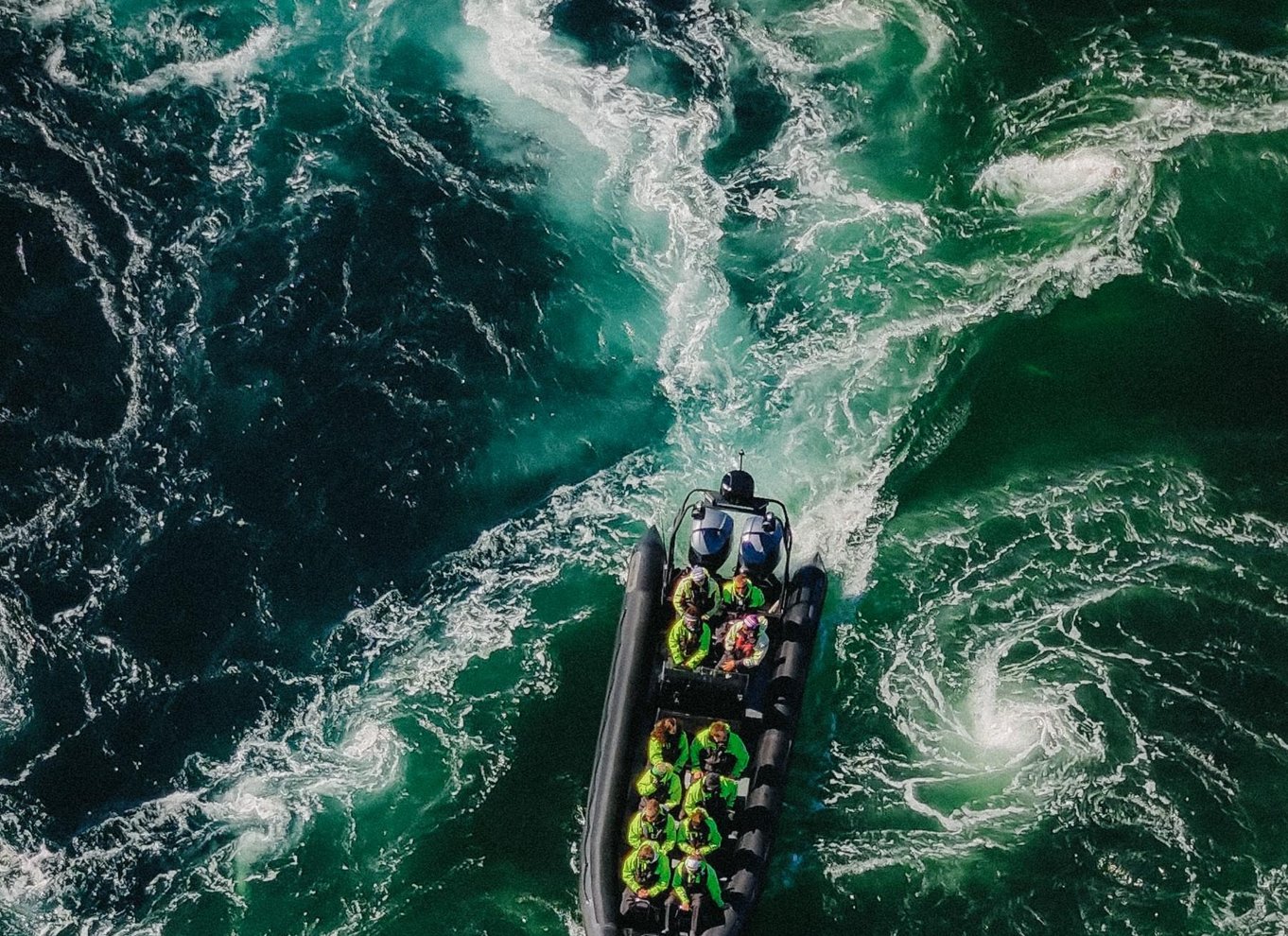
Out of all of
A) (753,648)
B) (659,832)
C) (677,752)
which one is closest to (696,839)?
(659,832)

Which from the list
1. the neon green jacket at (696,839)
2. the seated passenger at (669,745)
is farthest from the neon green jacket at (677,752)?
the neon green jacket at (696,839)

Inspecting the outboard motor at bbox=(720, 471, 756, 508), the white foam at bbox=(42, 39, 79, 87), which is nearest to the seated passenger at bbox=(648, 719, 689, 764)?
the outboard motor at bbox=(720, 471, 756, 508)

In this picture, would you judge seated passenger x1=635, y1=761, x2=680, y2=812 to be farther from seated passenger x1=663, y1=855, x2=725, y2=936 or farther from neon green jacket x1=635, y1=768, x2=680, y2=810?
seated passenger x1=663, y1=855, x2=725, y2=936

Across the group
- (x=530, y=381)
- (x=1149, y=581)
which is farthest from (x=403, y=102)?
(x=1149, y=581)

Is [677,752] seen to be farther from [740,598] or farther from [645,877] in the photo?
[740,598]

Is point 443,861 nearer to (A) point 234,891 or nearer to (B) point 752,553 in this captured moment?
(A) point 234,891

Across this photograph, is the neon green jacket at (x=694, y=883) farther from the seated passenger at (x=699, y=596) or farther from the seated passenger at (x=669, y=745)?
the seated passenger at (x=699, y=596)

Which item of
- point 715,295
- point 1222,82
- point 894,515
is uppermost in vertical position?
point 1222,82
